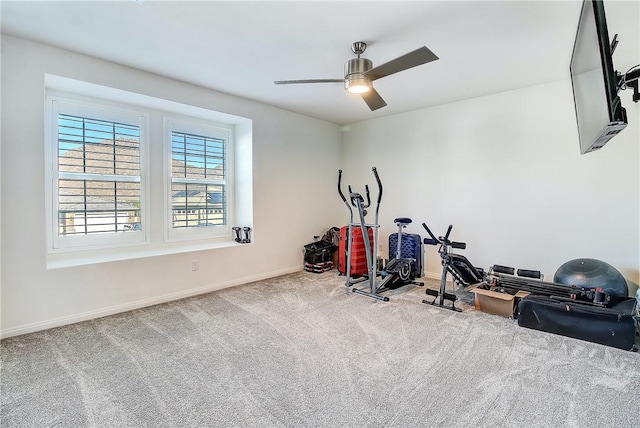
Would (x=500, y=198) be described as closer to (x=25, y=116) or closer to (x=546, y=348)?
(x=546, y=348)

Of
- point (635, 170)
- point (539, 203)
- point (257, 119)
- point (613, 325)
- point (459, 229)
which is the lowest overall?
point (613, 325)

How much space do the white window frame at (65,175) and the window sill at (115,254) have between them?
0.06 metres

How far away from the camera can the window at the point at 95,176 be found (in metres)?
3.21

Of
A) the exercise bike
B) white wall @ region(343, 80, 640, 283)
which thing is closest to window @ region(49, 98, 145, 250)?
the exercise bike

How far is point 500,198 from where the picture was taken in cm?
415

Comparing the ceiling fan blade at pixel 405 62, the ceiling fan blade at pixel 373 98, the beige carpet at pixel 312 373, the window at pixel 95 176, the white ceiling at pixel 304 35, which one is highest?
the white ceiling at pixel 304 35

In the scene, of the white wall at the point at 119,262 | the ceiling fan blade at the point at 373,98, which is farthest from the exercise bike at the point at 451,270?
the white wall at the point at 119,262

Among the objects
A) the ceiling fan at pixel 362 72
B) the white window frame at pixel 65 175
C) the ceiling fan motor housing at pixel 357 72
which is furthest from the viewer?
the white window frame at pixel 65 175

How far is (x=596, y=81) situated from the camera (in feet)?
5.43

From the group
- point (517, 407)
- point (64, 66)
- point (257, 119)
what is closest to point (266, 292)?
point (257, 119)

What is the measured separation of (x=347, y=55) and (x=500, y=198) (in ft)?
9.24

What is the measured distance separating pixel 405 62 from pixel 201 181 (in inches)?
124

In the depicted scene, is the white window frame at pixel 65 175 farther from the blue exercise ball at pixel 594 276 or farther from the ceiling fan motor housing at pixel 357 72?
the blue exercise ball at pixel 594 276

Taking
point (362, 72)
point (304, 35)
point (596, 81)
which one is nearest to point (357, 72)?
point (362, 72)
